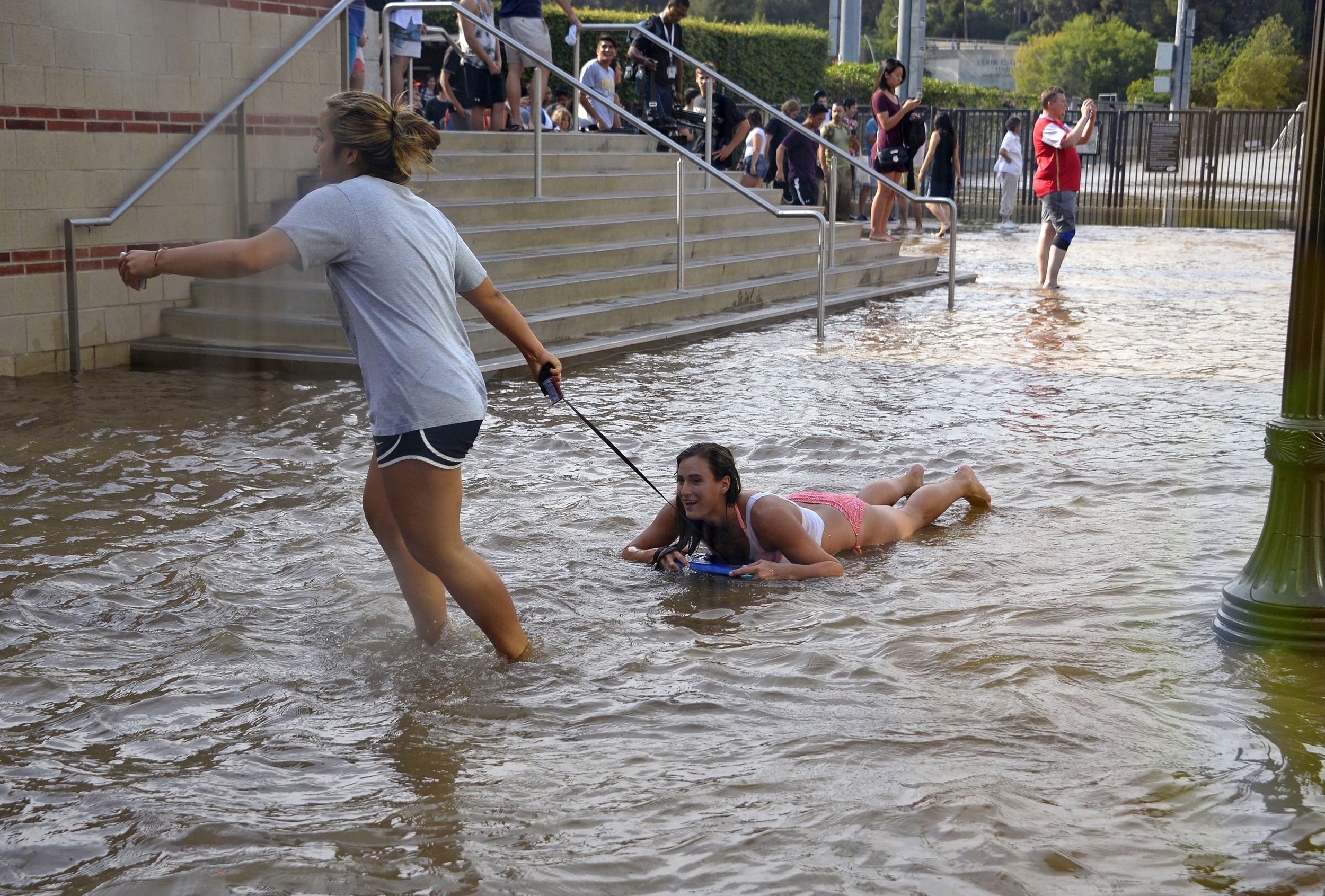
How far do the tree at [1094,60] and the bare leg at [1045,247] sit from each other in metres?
58.3

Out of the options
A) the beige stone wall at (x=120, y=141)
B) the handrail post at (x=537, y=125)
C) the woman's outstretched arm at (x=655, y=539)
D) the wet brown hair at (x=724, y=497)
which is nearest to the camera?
the wet brown hair at (x=724, y=497)

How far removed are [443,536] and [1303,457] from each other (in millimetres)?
2634

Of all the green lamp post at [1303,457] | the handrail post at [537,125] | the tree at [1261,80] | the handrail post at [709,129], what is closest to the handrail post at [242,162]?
the handrail post at [537,125]

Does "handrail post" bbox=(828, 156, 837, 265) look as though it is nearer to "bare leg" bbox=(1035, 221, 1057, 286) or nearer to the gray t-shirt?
"bare leg" bbox=(1035, 221, 1057, 286)

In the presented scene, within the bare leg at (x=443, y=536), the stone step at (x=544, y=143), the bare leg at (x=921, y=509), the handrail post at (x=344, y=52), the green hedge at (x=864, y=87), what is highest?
the green hedge at (x=864, y=87)

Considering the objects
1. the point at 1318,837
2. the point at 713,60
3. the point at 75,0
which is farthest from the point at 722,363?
the point at 713,60

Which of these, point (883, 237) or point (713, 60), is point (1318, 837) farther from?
point (713, 60)

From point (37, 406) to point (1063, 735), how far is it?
6.44 meters

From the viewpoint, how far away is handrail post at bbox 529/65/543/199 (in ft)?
37.4

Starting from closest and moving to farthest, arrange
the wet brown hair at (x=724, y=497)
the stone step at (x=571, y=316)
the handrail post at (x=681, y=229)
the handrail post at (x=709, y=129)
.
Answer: the wet brown hair at (x=724, y=497) < the stone step at (x=571, y=316) < the handrail post at (x=681, y=229) < the handrail post at (x=709, y=129)

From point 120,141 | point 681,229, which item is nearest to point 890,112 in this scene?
point 681,229

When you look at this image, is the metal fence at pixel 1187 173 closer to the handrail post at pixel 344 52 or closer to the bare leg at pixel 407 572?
the handrail post at pixel 344 52

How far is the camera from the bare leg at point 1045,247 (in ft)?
44.7

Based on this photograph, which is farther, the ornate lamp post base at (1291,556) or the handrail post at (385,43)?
the handrail post at (385,43)
